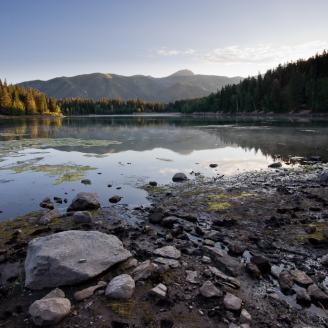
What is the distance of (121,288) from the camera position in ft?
32.1

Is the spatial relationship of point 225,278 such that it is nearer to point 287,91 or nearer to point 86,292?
point 86,292

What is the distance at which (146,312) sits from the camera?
9.05 m

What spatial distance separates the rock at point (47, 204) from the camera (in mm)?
19703

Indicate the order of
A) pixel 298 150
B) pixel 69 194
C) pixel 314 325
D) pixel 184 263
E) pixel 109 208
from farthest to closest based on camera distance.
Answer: pixel 298 150 < pixel 69 194 < pixel 109 208 < pixel 184 263 < pixel 314 325

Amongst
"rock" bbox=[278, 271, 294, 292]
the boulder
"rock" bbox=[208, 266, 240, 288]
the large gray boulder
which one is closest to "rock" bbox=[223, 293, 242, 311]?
"rock" bbox=[208, 266, 240, 288]

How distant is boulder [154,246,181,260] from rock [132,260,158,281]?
113cm

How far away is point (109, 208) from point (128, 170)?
479 inches

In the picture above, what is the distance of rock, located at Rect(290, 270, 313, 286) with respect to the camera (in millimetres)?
10391

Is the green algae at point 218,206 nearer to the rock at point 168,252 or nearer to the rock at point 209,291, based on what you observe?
the rock at point 168,252

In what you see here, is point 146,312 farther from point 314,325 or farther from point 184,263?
point 314,325

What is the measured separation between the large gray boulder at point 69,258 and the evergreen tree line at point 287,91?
136 meters

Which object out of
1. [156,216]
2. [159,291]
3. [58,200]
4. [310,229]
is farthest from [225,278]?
[58,200]

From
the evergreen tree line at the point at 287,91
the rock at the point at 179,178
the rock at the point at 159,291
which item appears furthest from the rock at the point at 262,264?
the evergreen tree line at the point at 287,91

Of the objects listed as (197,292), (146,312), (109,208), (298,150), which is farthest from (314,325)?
(298,150)
